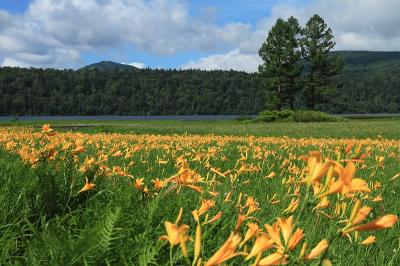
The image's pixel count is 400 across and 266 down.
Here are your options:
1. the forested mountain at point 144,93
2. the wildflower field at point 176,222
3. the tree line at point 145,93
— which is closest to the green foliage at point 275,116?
the wildflower field at point 176,222

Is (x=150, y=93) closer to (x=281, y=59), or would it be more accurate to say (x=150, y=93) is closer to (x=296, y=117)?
(x=281, y=59)

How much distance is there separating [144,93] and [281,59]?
11264 centimetres

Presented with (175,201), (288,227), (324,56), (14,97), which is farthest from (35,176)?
(14,97)

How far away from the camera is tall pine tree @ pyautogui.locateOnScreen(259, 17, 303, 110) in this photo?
210 feet

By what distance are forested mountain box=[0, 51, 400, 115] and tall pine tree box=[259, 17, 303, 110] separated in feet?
287

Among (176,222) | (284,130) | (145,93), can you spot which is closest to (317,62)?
(284,130)

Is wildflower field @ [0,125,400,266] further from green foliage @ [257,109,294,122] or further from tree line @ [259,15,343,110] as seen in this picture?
tree line @ [259,15,343,110]

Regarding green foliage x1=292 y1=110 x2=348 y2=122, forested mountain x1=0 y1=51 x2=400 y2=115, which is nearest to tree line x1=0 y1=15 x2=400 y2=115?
forested mountain x1=0 y1=51 x2=400 y2=115

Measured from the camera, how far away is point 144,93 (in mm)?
172625

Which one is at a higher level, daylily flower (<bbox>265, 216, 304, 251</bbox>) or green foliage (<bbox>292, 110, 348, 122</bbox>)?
daylily flower (<bbox>265, 216, 304, 251</bbox>)

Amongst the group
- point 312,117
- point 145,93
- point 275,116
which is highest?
point 145,93

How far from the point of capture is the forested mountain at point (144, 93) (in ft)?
514

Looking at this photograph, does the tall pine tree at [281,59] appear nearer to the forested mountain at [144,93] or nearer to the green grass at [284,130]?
the green grass at [284,130]

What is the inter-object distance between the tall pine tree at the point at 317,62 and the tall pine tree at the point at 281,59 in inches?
59.7
